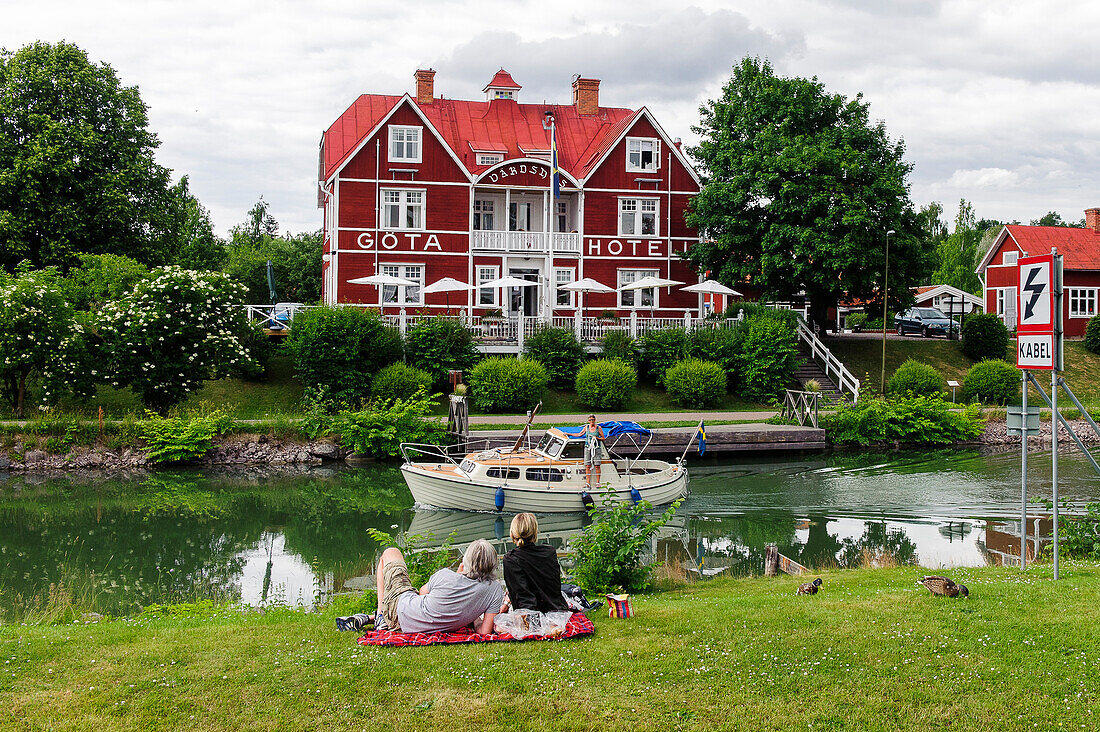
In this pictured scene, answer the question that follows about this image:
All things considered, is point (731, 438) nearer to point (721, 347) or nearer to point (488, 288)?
point (721, 347)

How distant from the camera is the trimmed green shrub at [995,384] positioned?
120 feet

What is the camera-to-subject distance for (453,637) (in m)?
7.95

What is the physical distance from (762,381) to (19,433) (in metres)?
26.1

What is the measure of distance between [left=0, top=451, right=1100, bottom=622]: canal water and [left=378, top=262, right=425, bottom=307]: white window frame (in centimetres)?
1409

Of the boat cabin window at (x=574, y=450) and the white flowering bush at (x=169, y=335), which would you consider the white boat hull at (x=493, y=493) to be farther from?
the white flowering bush at (x=169, y=335)

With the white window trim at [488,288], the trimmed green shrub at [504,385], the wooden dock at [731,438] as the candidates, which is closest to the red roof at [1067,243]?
the wooden dock at [731,438]

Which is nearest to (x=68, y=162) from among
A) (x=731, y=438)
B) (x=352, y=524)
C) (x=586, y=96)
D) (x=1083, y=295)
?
(x=586, y=96)

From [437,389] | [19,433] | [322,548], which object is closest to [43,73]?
[19,433]

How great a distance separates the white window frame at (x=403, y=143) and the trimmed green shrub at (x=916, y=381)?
22.4 meters

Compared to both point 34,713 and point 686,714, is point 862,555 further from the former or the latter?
point 34,713

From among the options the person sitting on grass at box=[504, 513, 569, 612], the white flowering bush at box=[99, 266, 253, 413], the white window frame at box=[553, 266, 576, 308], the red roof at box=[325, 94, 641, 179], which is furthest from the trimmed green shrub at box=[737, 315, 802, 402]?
the person sitting on grass at box=[504, 513, 569, 612]

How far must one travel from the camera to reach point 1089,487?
904 inches

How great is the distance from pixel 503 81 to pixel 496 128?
14.1 ft

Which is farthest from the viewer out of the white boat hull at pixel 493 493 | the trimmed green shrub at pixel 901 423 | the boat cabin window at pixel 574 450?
the trimmed green shrub at pixel 901 423
